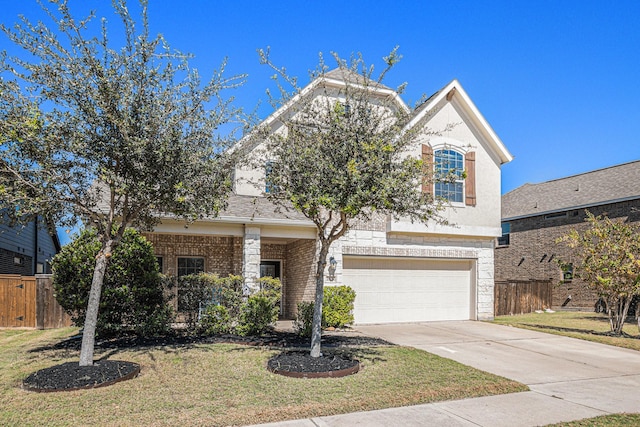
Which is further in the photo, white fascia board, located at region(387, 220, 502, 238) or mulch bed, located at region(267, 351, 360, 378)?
white fascia board, located at region(387, 220, 502, 238)

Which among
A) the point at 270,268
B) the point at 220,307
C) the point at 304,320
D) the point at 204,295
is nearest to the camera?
the point at 220,307

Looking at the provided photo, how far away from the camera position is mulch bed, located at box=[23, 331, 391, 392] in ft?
22.0

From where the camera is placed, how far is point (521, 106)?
15.2 meters

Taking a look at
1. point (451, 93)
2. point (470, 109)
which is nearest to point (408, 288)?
point (470, 109)

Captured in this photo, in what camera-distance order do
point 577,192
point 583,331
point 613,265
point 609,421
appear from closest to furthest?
1. point 609,421
2. point 613,265
3. point 583,331
4. point 577,192

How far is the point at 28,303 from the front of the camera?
1315cm

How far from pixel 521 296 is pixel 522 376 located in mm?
12155

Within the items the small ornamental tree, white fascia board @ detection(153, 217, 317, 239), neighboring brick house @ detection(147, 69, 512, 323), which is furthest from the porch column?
the small ornamental tree

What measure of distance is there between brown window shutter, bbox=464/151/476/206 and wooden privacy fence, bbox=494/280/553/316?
4.56 meters

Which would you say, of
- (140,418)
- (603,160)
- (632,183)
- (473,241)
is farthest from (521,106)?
(140,418)

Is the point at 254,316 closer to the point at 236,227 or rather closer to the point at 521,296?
the point at 236,227

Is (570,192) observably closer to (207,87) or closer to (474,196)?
(474,196)

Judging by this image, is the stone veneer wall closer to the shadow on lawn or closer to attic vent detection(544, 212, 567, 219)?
the shadow on lawn

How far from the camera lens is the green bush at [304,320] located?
11344 millimetres
